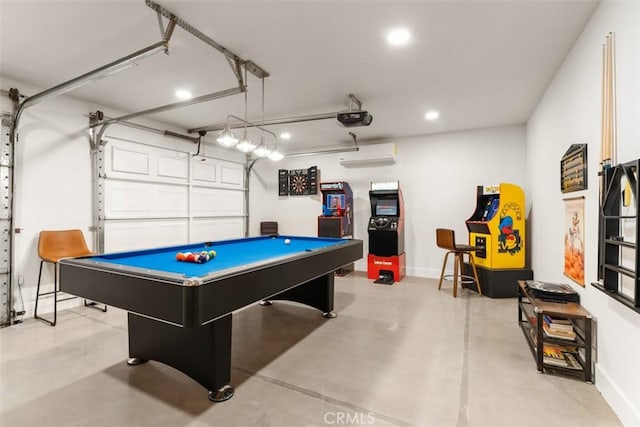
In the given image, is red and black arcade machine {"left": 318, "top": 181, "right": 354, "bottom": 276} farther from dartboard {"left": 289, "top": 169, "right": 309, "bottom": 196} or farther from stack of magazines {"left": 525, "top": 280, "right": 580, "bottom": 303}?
stack of magazines {"left": 525, "top": 280, "right": 580, "bottom": 303}

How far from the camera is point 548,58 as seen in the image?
296cm

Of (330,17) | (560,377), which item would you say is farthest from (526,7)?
(560,377)

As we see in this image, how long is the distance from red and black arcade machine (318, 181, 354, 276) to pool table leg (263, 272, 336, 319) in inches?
80.8

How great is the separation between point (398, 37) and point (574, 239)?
7.92 feet

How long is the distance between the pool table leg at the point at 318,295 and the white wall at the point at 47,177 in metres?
2.96

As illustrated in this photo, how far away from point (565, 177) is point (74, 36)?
4770 mm

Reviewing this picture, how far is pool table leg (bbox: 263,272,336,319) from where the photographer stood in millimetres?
3730

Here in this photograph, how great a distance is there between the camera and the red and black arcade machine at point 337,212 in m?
6.09

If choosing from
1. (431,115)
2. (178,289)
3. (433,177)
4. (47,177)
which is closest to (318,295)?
(178,289)

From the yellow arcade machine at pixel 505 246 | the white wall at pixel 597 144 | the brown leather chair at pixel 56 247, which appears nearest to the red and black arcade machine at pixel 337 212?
the yellow arcade machine at pixel 505 246

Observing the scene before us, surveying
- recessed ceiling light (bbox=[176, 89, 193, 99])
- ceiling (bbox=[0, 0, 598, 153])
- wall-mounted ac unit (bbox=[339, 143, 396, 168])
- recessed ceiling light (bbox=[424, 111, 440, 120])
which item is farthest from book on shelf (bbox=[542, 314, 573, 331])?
recessed ceiling light (bbox=[176, 89, 193, 99])

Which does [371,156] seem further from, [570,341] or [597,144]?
[570,341]

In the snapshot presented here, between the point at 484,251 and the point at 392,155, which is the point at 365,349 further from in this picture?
the point at 392,155

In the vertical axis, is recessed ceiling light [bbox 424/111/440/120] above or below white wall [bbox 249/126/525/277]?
above
